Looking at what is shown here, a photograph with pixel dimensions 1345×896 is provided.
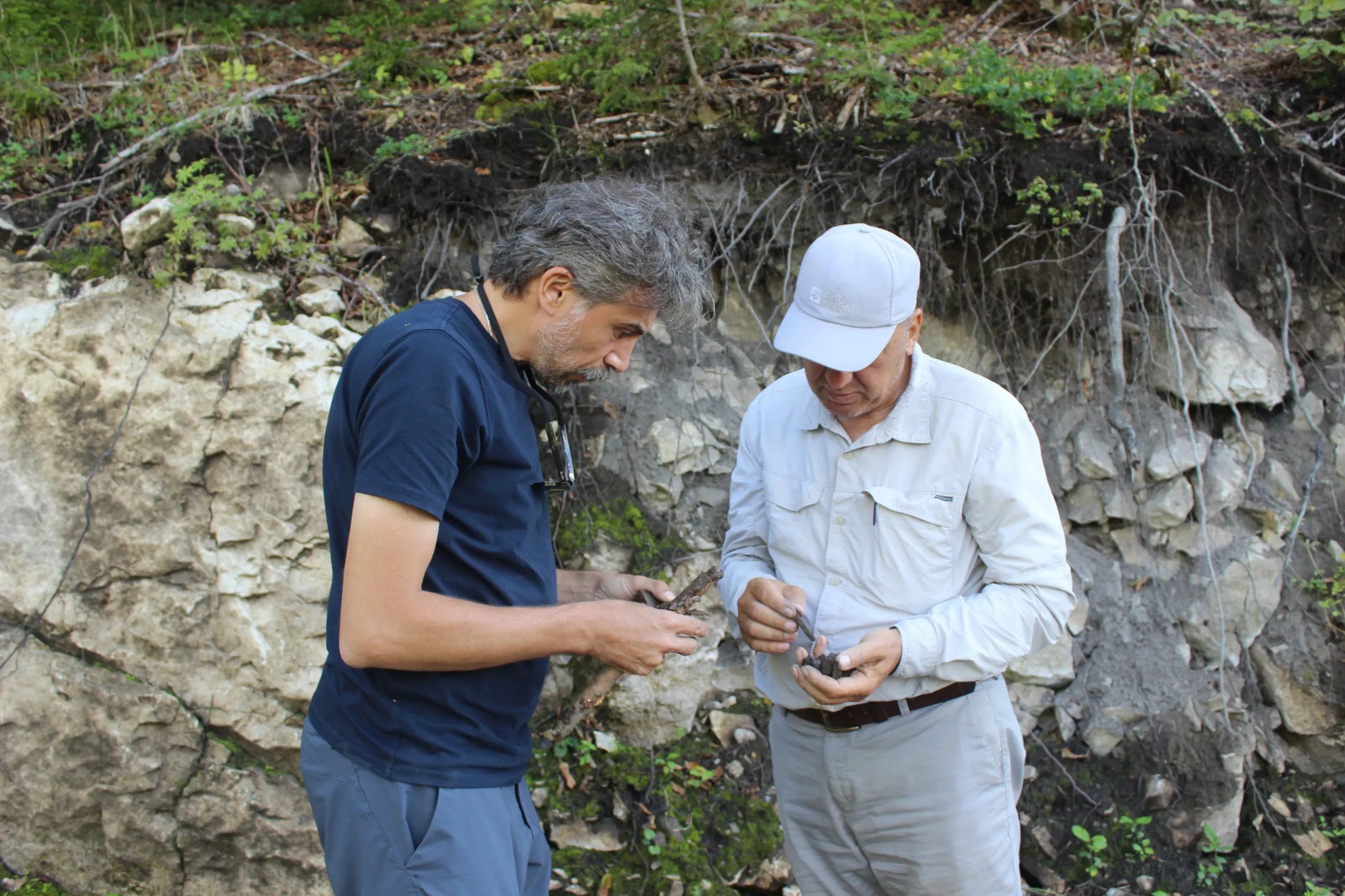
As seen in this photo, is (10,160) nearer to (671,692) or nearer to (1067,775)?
(671,692)

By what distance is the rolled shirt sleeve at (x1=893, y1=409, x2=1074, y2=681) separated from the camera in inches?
87.7

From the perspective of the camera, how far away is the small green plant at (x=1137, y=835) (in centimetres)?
395

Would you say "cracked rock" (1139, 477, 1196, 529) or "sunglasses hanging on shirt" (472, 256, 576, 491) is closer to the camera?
"sunglasses hanging on shirt" (472, 256, 576, 491)

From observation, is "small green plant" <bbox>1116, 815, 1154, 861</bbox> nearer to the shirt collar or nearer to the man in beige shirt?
the man in beige shirt

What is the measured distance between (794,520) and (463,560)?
3.14ft

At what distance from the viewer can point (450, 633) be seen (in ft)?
6.04

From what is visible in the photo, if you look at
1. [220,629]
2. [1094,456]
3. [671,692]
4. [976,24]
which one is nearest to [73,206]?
[220,629]

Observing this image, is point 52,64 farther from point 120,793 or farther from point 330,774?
point 330,774

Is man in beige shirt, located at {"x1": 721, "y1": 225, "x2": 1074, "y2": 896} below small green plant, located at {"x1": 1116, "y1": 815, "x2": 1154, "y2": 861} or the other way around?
Result: the other way around

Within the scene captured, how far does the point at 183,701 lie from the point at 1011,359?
4259 mm

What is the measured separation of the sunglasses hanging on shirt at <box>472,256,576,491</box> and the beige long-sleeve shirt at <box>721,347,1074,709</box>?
0.62 m

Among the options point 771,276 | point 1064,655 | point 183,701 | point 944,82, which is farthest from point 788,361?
point 183,701

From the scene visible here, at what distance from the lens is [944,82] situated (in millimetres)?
4574

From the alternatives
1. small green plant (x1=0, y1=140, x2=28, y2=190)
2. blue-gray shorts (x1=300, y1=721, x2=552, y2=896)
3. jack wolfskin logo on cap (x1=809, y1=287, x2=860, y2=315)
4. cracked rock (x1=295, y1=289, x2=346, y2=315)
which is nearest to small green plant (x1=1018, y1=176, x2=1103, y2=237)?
jack wolfskin logo on cap (x1=809, y1=287, x2=860, y2=315)
